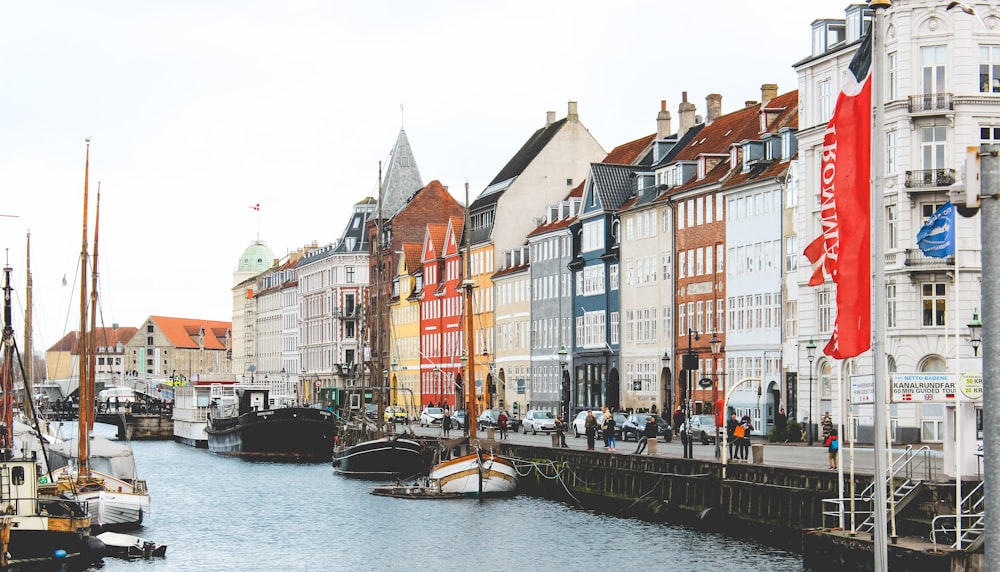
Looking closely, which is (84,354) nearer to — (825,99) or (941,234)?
(941,234)

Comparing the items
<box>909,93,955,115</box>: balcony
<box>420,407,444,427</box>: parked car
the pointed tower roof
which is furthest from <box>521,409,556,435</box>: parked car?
the pointed tower roof

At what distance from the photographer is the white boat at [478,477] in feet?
194

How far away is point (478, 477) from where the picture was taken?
194 ft

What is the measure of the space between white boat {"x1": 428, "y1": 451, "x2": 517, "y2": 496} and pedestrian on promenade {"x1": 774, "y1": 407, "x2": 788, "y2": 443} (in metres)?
10.6

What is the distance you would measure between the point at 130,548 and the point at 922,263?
28537 millimetres

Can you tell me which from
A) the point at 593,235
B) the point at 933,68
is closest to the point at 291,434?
the point at 593,235

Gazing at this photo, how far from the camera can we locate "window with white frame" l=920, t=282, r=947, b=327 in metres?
55.9

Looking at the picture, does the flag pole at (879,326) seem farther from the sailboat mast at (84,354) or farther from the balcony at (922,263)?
the balcony at (922,263)

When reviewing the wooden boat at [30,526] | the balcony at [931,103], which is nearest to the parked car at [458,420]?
the balcony at [931,103]

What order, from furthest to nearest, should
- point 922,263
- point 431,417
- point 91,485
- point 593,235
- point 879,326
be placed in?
point 431,417, point 593,235, point 922,263, point 91,485, point 879,326

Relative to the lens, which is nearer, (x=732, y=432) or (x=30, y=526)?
(x=30, y=526)

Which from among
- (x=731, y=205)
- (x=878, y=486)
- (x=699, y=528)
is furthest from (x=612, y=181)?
(x=878, y=486)

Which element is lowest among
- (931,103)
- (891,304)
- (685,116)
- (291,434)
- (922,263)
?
(291,434)

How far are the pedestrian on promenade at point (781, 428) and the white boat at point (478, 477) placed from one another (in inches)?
419
